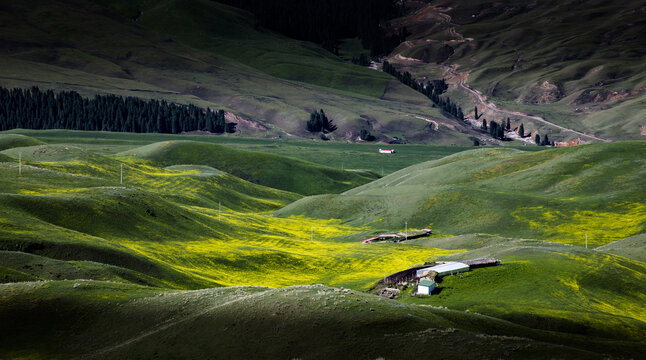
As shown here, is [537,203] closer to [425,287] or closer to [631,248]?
[631,248]

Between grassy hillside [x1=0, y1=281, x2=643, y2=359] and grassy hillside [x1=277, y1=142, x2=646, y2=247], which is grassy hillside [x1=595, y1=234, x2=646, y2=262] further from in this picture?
grassy hillside [x1=0, y1=281, x2=643, y2=359]

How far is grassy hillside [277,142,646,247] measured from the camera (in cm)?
14600

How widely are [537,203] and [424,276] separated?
9156 centimetres

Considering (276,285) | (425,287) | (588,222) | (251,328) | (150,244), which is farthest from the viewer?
(588,222)

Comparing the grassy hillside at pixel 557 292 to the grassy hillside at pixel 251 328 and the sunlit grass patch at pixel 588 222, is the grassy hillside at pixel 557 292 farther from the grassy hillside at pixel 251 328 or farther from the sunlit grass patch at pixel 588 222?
the sunlit grass patch at pixel 588 222

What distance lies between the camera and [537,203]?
158875 mm

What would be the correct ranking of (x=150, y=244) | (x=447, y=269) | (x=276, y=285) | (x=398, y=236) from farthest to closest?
(x=398, y=236) → (x=150, y=244) → (x=276, y=285) → (x=447, y=269)

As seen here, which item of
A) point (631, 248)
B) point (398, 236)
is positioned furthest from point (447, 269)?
point (398, 236)

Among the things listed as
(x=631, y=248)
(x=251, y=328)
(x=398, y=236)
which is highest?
(x=631, y=248)

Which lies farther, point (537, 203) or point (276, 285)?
point (537, 203)

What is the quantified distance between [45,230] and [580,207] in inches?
4828

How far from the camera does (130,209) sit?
11019 centimetres

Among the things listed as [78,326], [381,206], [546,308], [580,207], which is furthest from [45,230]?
[580,207]

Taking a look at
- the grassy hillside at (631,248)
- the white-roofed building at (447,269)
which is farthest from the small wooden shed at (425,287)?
the grassy hillside at (631,248)
